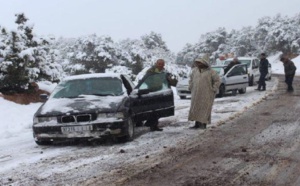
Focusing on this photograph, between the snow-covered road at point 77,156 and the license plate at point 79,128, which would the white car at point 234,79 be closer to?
the snow-covered road at point 77,156

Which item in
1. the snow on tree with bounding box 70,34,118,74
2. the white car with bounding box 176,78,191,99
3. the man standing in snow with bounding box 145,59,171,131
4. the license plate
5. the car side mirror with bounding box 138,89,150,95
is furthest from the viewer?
the snow on tree with bounding box 70,34,118,74

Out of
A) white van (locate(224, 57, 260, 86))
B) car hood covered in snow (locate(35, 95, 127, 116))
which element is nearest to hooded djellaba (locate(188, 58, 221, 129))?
car hood covered in snow (locate(35, 95, 127, 116))

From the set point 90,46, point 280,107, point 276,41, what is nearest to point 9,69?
point 280,107

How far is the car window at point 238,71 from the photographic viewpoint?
62.2ft

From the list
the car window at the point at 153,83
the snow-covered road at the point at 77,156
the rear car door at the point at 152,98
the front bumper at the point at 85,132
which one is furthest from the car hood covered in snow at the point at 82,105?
the car window at the point at 153,83

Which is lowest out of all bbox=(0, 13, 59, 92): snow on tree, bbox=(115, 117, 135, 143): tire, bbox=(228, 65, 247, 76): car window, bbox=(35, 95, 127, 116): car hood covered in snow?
bbox=(115, 117, 135, 143): tire

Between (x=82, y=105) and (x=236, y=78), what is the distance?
1207 centimetres

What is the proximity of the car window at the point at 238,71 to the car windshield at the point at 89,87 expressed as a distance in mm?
10632

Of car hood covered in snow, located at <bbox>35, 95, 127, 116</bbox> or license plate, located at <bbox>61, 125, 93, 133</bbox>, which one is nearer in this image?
license plate, located at <bbox>61, 125, 93, 133</bbox>

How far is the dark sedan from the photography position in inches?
303

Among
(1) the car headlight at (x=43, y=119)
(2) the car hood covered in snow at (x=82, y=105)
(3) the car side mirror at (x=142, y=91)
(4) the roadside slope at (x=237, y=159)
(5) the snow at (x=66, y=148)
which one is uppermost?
(3) the car side mirror at (x=142, y=91)

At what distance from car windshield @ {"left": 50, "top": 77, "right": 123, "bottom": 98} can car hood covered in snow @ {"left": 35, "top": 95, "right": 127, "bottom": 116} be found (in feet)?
0.96

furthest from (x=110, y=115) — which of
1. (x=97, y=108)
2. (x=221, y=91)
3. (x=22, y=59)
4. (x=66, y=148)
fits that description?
(x=221, y=91)

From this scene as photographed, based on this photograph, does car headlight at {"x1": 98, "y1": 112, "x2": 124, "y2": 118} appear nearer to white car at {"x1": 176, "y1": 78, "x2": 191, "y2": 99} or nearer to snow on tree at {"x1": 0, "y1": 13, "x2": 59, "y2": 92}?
snow on tree at {"x1": 0, "y1": 13, "x2": 59, "y2": 92}
